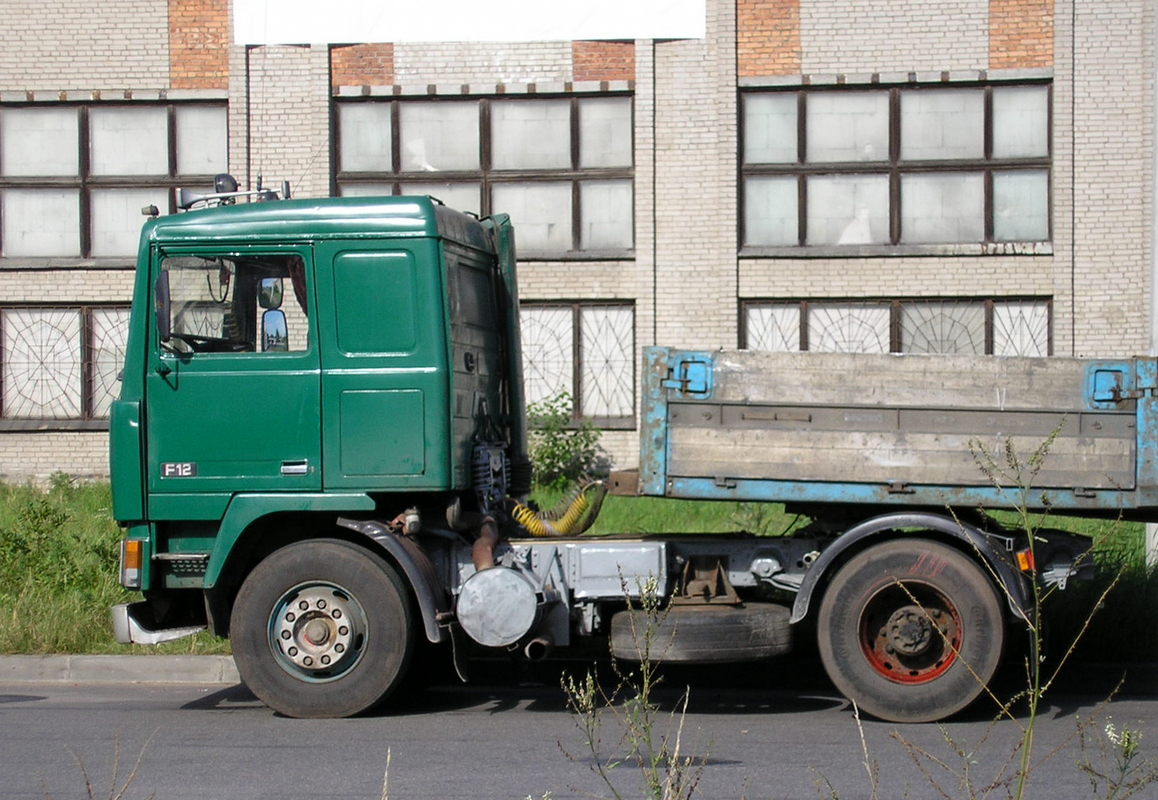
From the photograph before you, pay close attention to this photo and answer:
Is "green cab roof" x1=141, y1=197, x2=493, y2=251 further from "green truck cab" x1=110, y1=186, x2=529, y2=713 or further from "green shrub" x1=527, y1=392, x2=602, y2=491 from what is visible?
"green shrub" x1=527, y1=392, x2=602, y2=491

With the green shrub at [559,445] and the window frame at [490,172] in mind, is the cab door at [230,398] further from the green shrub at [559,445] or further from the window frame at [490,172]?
the window frame at [490,172]

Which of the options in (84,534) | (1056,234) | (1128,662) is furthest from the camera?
(1056,234)

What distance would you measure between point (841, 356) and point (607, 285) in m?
11.1

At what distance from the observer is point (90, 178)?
63.2 ft

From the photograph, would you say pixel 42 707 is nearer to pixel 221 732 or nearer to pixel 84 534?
pixel 221 732

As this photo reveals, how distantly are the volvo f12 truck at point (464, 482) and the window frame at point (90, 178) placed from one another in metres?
11.5

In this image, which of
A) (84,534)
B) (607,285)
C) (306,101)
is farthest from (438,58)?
(84,534)

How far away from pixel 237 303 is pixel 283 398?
63 cm

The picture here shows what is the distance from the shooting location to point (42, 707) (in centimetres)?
857

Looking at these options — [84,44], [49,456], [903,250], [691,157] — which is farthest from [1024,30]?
[49,456]

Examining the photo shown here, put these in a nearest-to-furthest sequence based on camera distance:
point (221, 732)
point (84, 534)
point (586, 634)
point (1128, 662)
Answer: point (221, 732), point (586, 634), point (1128, 662), point (84, 534)

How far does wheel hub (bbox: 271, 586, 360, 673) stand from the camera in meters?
7.95

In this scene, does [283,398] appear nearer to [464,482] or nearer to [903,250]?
[464,482]

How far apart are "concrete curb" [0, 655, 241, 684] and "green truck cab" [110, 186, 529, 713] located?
135cm
